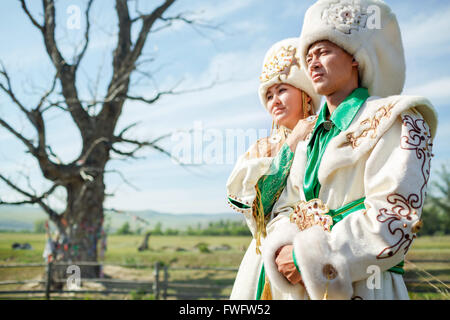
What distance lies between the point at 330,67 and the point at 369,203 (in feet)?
1.81

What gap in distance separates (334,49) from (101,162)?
8485mm

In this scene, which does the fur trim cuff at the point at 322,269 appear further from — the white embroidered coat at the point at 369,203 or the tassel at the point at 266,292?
the tassel at the point at 266,292

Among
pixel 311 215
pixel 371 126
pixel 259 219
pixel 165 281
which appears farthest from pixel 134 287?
pixel 371 126

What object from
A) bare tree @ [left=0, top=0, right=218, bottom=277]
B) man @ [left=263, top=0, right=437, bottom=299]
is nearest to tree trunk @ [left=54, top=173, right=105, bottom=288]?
bare tree @ [left=0, top=0, right=218, bottom=277]

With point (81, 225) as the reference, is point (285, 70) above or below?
above

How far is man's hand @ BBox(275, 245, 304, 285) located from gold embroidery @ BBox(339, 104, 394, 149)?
16.9 inches

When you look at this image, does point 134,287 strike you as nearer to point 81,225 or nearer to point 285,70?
point 81,225

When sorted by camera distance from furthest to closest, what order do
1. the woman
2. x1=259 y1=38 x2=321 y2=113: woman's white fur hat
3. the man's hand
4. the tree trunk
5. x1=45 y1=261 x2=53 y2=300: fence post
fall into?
the tree trunk → x1=45 y1=261 x2=53 y2=300: fence post → x1=259 y1=38 x2=321 y2=113: woman's white fur hat → the woman → the man's hand

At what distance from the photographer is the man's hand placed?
1369mm

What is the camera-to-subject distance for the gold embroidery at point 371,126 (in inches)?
54.7

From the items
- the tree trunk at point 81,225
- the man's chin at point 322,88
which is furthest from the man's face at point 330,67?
the tree trunk at point 81,225

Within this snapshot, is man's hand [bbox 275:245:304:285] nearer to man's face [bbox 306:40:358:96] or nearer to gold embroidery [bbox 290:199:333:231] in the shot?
gold embroidery [bbox 290:199:333:231]

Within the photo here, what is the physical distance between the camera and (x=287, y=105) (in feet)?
6.54
